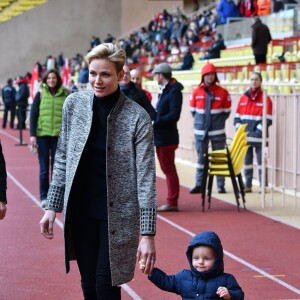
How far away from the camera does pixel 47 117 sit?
14266mm

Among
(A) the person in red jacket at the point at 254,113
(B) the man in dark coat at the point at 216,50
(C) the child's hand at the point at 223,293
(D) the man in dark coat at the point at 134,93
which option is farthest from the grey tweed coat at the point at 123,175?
(B) the man in dark coat at the point at 216,50

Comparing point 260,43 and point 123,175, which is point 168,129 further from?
point 260,43

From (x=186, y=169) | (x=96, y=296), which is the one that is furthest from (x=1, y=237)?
(x=186, y=169)

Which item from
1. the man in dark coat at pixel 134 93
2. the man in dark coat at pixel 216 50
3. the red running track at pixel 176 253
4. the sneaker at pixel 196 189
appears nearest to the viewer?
the red running track at pixel 176 253

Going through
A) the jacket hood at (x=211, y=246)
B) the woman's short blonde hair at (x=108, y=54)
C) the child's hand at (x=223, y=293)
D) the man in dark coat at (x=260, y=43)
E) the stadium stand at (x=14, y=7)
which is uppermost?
the stadium stand at (x=14, y=7)

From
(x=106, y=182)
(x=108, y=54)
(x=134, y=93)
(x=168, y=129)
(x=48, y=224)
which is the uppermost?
(x=108, y=54)

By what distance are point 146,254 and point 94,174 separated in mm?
568

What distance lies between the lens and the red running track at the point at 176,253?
881 centimetres

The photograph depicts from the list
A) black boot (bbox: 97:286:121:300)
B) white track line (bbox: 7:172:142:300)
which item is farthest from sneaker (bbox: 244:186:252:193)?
black boot (bbox: 97:286:121:300)

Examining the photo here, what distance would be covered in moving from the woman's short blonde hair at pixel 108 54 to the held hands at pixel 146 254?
0.99 metres

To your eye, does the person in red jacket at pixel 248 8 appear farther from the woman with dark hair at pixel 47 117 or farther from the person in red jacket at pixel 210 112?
the woman with dark hair at pixel 47 117

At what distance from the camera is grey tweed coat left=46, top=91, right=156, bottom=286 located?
580 cm

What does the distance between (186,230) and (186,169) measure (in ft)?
30.0

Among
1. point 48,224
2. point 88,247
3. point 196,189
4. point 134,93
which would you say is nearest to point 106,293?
point 88,247
